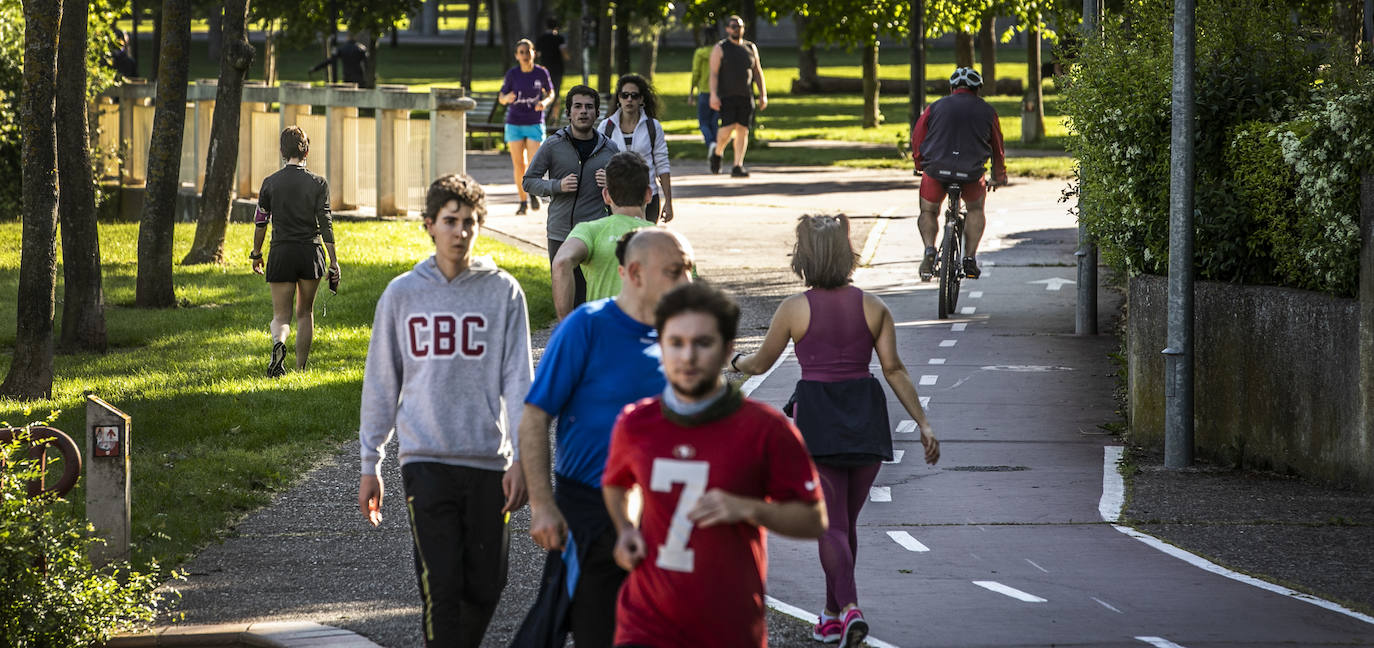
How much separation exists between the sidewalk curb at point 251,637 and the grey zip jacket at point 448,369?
107 centimetres

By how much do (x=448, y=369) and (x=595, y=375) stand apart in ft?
2.17

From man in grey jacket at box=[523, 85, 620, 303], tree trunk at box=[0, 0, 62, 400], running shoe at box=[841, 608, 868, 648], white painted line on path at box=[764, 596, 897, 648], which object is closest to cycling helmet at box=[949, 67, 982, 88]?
man in grey jacket at box=[523, 85, 620, 303]

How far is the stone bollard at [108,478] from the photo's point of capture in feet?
23.9

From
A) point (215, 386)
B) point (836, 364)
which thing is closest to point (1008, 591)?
point (836, 364)

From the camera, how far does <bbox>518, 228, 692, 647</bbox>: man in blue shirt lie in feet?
16.4

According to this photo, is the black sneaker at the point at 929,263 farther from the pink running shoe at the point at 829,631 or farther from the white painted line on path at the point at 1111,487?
the pink running shoe at the point at 829,631

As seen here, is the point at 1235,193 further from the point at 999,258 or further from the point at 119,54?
the point at 119,54

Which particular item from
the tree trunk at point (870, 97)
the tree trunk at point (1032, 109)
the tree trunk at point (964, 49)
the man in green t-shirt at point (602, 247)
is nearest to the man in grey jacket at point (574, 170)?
the man in green t-shirt at point (602, 247)

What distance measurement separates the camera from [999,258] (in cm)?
1742

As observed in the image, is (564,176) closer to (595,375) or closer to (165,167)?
(595,375)

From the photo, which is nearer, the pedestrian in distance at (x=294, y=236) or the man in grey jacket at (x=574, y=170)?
the man in grey jacket at (x=574, y=170)

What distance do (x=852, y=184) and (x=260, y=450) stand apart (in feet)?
49.4

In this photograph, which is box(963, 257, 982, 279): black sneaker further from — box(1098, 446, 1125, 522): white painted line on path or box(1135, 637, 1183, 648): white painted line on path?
box(1135, 637, 1183, 648): white painted line on path

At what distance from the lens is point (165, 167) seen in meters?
15.9
